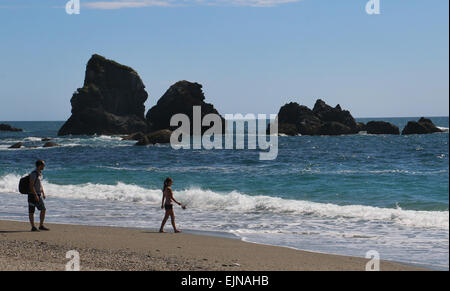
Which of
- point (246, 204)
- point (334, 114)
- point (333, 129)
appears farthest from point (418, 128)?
point (246, 204)

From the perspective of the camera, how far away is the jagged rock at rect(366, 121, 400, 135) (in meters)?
90.0

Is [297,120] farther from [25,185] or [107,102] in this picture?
[25,185]

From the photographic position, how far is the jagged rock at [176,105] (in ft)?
284

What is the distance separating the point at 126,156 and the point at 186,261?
116 ft

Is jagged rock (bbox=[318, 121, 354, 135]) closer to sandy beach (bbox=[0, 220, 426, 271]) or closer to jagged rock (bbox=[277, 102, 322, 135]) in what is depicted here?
jagged rock (bbox=[277, 102, 322, 135])

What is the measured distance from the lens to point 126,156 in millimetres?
44469

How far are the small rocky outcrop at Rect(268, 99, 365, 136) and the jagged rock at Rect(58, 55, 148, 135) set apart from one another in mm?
34049

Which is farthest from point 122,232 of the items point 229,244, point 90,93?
point 90,93

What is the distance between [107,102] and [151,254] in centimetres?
10688

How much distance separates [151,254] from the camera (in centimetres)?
1055

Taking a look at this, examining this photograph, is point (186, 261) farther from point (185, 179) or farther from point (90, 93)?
point (90, 93)

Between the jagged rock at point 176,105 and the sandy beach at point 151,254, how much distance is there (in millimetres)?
73381

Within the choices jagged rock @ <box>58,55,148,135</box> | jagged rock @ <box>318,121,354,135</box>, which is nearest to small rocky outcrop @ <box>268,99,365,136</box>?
jagged rock @ <box>318,121,354,135</box>

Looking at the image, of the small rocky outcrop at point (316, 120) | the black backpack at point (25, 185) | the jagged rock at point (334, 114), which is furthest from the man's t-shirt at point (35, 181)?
the jagged rock at point (334, 114)
